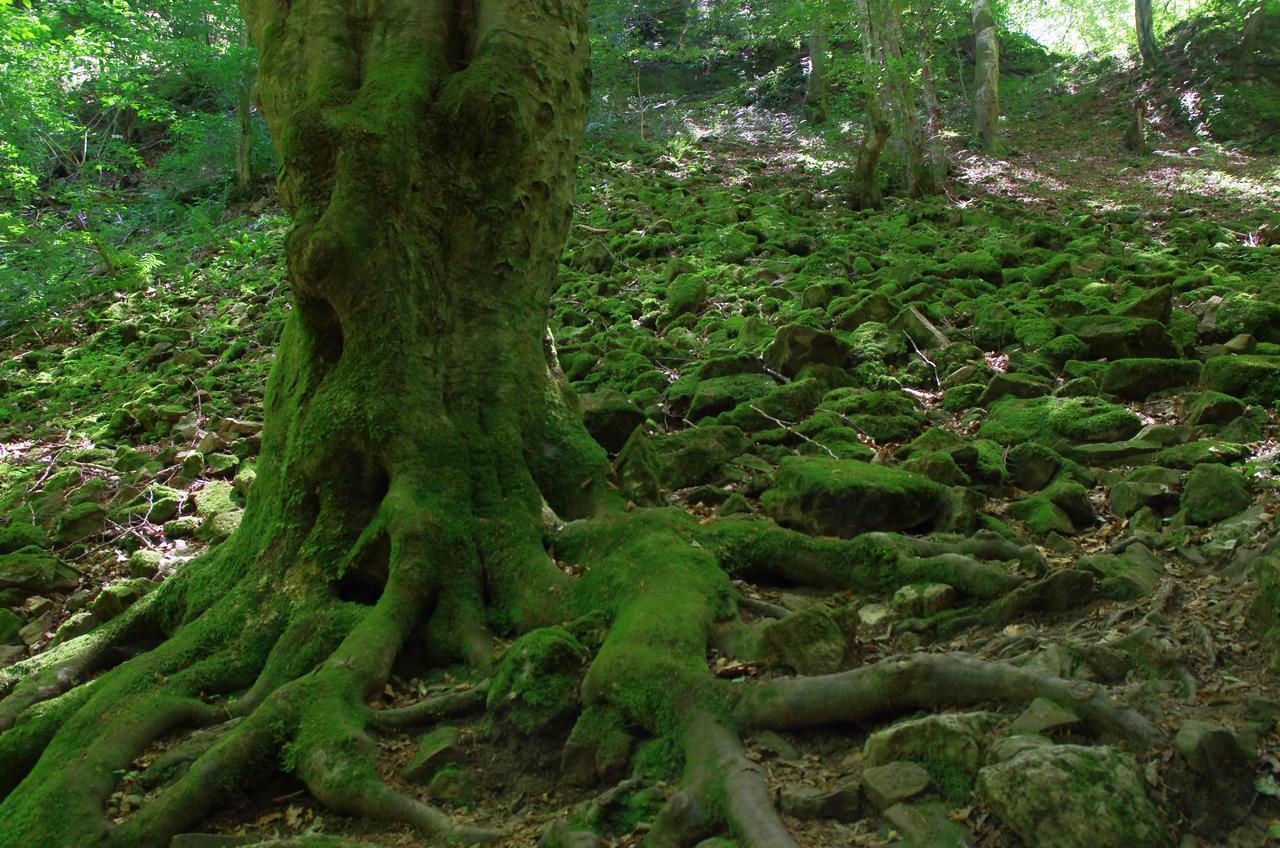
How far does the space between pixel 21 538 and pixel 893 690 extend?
291 inches

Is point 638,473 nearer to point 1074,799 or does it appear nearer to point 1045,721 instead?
point 1045,721

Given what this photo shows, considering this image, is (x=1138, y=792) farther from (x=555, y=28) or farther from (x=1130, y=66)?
(x=1130, y=66)

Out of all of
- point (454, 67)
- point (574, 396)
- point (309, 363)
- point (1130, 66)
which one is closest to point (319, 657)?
point (309, 363)

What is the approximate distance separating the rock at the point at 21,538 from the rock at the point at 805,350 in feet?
21.6

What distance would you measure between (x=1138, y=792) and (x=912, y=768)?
61 cm

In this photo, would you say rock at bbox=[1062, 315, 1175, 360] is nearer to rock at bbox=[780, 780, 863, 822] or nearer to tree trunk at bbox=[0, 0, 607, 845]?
tree trunk at bbox=[0, 0, 607, 845]

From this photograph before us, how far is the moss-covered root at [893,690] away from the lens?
111 inches

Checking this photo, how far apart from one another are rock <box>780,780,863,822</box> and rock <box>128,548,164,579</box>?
5.64 metres

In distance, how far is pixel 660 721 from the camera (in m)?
3.08

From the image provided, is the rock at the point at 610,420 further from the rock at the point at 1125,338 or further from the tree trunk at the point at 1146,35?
the tree trunk at the point at 1146,35

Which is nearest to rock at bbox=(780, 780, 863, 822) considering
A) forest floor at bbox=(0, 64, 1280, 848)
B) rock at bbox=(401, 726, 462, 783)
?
forest floor at bbox=(0, 64, 1280, 848)

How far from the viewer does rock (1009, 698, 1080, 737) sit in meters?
2.60

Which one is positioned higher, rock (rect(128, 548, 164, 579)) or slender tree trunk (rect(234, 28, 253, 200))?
slender tree trunk (rect(234, 28, 253, 200))

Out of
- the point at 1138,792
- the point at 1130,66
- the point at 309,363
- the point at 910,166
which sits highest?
the point at 1130,66
